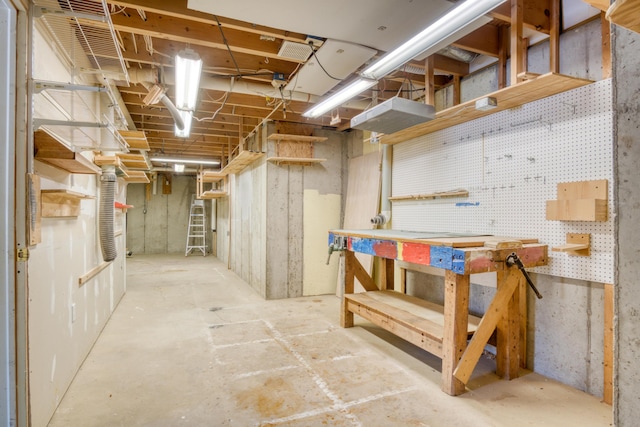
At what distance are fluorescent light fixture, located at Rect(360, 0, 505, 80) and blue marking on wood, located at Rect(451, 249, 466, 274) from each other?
120 centimetres

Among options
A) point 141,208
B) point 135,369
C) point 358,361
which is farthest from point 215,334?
point 141,208

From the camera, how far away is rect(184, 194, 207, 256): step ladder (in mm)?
10273

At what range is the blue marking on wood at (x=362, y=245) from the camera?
2844mm

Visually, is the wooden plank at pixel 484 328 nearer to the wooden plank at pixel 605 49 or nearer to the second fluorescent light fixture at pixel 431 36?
the wooden plank at pixel 605 49

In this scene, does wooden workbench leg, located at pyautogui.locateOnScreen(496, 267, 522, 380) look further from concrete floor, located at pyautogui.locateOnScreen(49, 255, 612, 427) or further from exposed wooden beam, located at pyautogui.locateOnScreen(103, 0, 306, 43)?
exposed wooden beam, located at pyautogui.locateOnScreen(103, 0, 306, 43)

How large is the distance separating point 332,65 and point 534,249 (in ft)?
6.62

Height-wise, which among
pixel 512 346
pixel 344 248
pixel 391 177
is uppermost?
pixel 391 177

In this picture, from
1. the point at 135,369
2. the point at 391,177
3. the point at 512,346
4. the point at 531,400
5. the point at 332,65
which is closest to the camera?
the point at 531,400

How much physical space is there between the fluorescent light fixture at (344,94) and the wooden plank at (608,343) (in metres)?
2.04

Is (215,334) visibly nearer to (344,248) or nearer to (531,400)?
(344,248)

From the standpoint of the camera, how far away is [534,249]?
2193 mm

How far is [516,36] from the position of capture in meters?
2.14

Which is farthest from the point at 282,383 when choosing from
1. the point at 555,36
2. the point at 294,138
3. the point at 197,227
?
the point at 197,227

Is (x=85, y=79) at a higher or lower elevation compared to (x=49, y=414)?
higher
